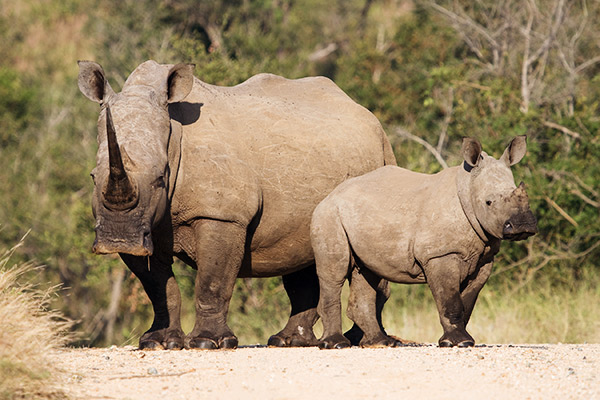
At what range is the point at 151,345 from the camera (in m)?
9.36

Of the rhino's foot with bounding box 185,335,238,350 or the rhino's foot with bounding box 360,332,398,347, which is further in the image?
the rhino's foot with bounding box 360,332,398,347

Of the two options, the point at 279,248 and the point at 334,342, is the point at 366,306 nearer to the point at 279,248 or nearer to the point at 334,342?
the point at 334,342

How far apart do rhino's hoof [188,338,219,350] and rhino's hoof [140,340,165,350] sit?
1.39 ft

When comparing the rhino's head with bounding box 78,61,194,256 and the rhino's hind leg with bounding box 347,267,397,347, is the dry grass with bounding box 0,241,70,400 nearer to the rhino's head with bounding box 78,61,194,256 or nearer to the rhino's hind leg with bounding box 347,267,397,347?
→ the rhino's head with bounding box 78,61,194,256

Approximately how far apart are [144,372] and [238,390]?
3.28 feet

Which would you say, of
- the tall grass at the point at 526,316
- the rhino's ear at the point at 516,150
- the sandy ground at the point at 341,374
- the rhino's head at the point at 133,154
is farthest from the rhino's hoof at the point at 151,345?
the tall grass at the point at 526,316

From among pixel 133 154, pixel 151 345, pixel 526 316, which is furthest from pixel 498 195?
pixel 526 316

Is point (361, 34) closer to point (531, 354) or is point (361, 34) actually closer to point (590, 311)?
point (590, 311)

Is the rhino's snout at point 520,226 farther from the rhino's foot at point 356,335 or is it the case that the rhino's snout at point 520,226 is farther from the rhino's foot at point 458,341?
the rhino's foot at point 356,335

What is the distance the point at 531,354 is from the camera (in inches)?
328

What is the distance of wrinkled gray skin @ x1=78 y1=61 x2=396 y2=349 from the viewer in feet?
27.7

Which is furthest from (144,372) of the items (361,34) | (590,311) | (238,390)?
(361,34)

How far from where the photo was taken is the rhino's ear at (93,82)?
29.7 ft

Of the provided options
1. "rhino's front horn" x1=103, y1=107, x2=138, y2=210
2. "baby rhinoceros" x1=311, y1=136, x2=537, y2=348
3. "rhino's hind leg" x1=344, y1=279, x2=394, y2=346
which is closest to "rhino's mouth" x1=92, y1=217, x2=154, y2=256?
"rhino's front horn" x1=103, y1=107, x2=138, y2=210
